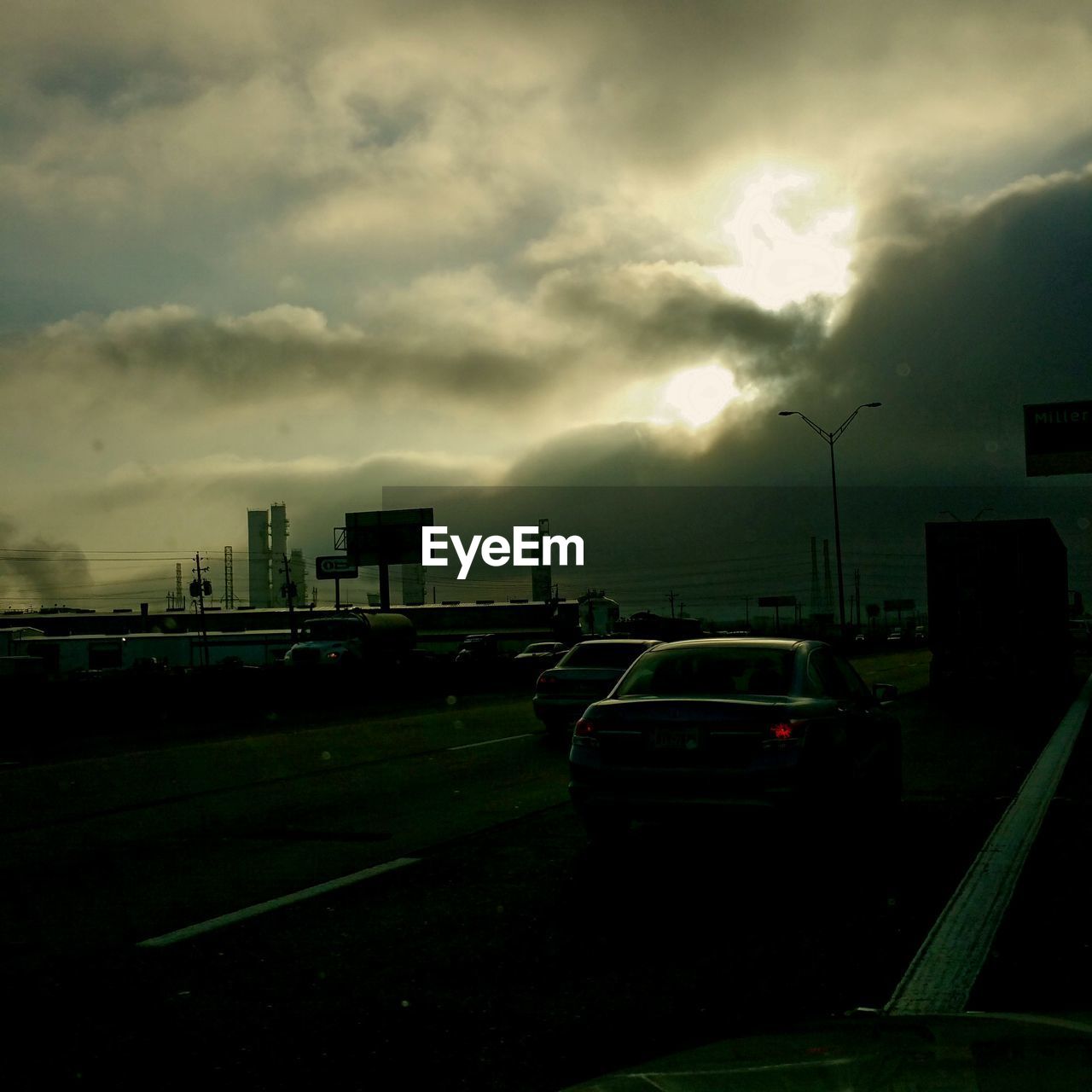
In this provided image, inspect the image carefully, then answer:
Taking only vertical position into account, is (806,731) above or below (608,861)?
above

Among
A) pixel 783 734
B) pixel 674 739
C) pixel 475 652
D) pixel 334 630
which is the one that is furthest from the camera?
pixel 475 652

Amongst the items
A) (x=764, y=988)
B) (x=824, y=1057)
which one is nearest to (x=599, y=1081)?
(x=824, y=1057)

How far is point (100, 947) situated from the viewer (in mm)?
6762

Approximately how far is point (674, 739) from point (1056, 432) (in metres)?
32.8

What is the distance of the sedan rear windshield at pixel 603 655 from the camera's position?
20547mm

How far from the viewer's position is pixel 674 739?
29.5 feet

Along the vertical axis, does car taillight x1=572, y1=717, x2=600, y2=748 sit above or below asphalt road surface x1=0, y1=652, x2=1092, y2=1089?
above

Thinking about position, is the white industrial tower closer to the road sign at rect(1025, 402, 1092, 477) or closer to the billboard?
the billboard

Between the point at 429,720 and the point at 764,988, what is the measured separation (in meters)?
19.6

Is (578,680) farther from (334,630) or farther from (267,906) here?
(334,630)

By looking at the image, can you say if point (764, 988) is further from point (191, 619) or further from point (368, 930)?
point (191, 619)

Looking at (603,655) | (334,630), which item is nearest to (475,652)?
(334,630)

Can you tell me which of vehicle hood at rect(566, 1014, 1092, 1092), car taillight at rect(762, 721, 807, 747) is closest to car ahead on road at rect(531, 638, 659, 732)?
car taillight at rect(762, 721, 807, 747)

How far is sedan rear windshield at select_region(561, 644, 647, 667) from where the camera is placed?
20547 millimetres
